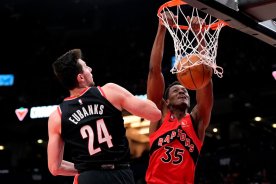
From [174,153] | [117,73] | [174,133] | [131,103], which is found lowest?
[174,153]

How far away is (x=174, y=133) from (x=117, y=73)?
12.5m

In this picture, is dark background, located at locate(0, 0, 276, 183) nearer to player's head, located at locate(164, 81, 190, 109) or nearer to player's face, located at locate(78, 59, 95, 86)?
player's head, located at locate(164, 81, 190, 109)

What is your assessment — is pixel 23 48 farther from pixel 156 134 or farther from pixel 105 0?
pixel 156 134

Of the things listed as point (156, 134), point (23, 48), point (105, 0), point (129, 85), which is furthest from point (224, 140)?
point (156, 134)

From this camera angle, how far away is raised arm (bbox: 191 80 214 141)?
4246 millimetres

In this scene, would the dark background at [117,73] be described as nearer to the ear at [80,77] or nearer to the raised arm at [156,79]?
the raised arm at [156,79]

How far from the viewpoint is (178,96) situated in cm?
440

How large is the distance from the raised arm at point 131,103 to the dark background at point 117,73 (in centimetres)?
962

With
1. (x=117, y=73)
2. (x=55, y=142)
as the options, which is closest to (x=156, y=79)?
(x=55, y=142)

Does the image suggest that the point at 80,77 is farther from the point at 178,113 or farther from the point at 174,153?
the point at 178,113

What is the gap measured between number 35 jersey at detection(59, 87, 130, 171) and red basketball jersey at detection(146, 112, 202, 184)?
3.99ft

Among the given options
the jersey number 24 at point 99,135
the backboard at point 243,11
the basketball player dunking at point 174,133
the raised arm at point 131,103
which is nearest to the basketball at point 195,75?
the basketball player dunking at point 174,133

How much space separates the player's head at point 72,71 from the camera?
118 inches

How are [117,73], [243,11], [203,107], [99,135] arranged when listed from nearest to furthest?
[99,135] → [243,11] → [203,107] → [117,73]
